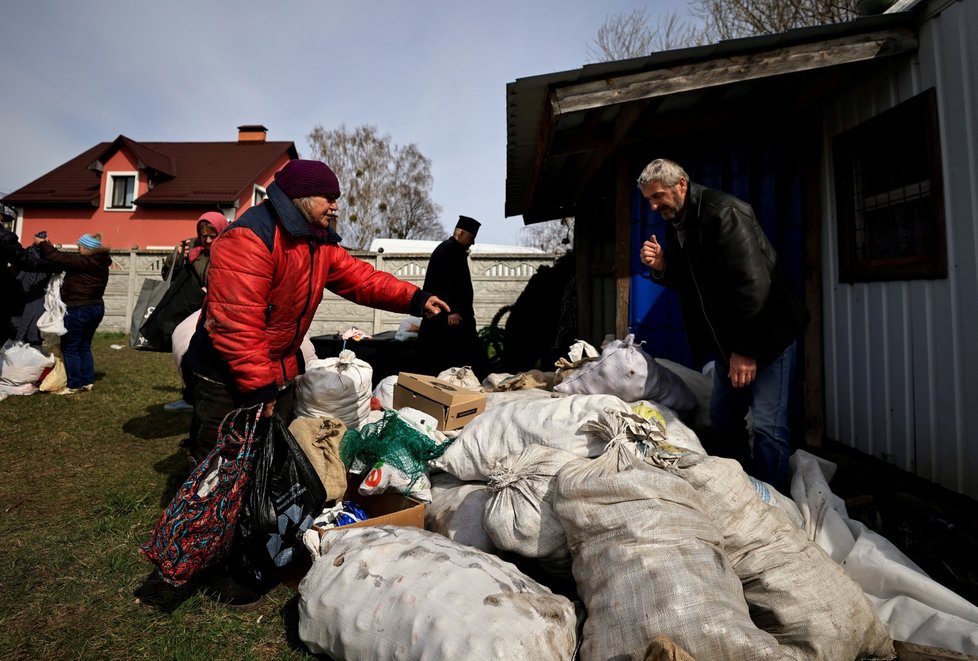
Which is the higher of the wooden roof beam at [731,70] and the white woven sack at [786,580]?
the wooden roof beam at [731,70]

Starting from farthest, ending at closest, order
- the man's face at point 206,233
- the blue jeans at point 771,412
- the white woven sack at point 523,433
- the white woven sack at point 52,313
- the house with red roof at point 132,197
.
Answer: the house with red roof at point 132,197, the white woven sack at point 52,313, the man's face at point 206,233, the blue jeans at point 771,412, the white woven sack at point 523,433

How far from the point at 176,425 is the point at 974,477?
5524 millimetres

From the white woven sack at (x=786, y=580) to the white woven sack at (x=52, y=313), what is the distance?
6384mm

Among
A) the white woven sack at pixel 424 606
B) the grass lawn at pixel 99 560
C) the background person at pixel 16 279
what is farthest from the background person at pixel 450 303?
the background person at pixel 16 279

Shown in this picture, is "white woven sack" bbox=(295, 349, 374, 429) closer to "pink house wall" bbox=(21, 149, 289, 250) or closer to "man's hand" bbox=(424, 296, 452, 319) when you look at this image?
"man's hand" bbox=(424, 296, 452, 319)

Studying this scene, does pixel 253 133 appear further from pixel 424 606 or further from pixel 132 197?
pixel 424 606

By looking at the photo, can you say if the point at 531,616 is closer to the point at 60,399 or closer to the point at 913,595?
the point at 913,595

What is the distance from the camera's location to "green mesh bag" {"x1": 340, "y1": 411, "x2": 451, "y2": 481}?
8.32 feet

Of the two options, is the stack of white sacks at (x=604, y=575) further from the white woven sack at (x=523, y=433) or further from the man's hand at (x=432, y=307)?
the man's hand at (x=432, y=307)

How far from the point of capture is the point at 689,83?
330cm

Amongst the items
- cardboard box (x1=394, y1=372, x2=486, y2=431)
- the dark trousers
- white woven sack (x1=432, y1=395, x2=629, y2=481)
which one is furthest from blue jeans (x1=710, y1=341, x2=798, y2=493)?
the dark trousers

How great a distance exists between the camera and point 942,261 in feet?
9.32

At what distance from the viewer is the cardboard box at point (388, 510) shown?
2189 mm

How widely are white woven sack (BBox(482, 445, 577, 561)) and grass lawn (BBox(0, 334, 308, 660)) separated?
Answer: 80cm
